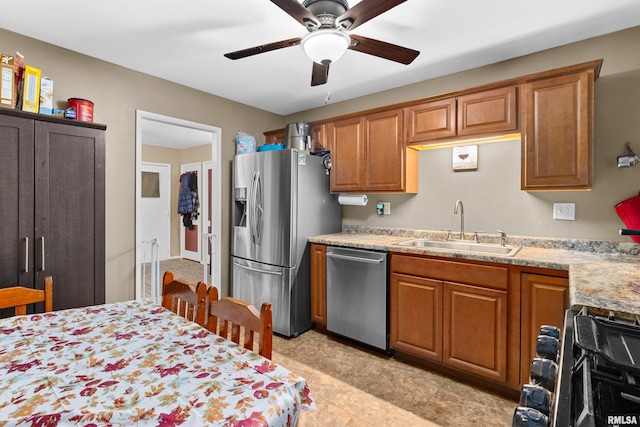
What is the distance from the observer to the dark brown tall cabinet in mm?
1924

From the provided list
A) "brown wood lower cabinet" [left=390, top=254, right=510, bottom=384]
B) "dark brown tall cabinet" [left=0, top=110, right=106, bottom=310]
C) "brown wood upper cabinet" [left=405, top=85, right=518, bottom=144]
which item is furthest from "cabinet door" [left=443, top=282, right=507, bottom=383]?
"dark brown tall cabinet" [left=0, top=110, right=106, bottom=310]

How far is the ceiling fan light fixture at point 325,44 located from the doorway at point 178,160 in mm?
1963

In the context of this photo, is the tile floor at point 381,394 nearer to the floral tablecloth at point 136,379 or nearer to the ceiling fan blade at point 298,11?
the floral tablecloth at point 136,379

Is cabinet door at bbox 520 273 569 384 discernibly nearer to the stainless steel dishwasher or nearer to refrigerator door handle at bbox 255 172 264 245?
the stainless steel dishwasher

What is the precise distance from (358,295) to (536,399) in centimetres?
212

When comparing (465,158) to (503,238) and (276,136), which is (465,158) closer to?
(503,238)

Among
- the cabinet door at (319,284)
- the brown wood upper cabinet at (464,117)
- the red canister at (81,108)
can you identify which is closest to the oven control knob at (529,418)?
the brown wood upper cabinet at (464,117)

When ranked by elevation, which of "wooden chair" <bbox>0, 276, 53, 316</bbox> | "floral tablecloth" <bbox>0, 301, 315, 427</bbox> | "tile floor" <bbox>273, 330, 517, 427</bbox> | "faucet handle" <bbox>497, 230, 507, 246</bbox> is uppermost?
"faucet handle" <bbox>497, 230, 507, 246</bbox>

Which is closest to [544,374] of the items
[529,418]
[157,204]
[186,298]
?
[529,418]

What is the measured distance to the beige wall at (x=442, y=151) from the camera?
213cm

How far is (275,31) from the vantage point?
2189 millimetres

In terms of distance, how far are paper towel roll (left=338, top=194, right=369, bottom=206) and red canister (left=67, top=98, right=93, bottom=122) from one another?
88.8 inches

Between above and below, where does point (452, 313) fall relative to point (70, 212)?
below

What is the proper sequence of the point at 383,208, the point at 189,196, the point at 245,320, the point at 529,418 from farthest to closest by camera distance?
the point at 189,196
the point at 383,208
the point at 245,320
the point at 529,418
